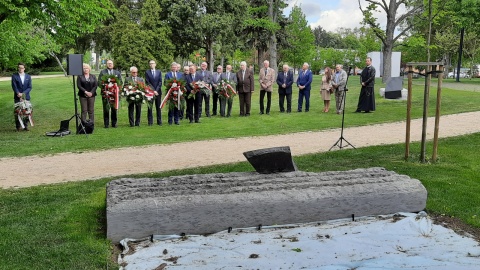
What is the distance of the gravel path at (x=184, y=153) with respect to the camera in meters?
9.17

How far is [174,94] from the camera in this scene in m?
16.1

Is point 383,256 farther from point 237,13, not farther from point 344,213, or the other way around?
point 237,13

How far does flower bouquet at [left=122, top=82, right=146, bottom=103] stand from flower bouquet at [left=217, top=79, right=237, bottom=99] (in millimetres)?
3550

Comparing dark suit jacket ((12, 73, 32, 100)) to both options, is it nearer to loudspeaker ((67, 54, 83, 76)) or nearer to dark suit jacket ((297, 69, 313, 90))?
loudspeaker ((67, 54, 83, 76))

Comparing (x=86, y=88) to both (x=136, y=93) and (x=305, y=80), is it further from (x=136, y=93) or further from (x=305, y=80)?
(x=305, y=80)

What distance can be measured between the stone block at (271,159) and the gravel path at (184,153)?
3026 mm

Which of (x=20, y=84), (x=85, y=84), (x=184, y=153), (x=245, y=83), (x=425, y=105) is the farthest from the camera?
(x=245, y=83)

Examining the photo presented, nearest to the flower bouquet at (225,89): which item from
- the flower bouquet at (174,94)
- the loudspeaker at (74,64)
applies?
the flower bouquet at (174,94)

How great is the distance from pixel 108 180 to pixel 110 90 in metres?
7.24

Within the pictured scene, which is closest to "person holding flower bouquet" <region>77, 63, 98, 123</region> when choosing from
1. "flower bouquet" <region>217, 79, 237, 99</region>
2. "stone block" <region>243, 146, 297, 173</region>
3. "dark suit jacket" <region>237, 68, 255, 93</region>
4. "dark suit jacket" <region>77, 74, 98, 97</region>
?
"dark suit jacket" <region>77, 74, 98, 97</region>

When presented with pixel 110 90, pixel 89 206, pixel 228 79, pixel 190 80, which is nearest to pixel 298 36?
pixel 228 79

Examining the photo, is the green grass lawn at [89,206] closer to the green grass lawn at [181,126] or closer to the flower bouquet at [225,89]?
the green grass lawn at [181,126]

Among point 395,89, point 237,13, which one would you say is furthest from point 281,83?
point 237,13

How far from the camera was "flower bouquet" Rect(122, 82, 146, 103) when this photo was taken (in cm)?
1530
